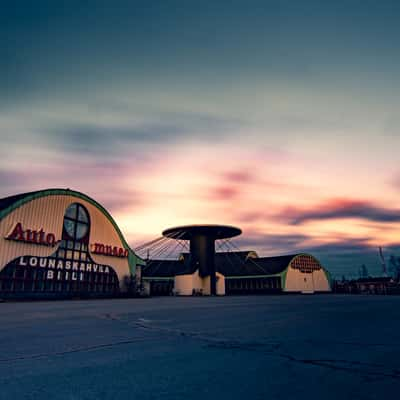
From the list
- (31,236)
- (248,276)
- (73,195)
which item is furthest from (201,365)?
(248,276)

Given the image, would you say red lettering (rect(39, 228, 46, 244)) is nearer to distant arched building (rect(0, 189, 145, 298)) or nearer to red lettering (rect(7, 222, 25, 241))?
distant arched building (rect(0, 189, 145, 298))

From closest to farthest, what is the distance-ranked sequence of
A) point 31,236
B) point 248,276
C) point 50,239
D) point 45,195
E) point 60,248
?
point 31,236
point 50,239
point 45,195
point 60,248
point 248,276

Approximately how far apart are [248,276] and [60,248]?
42.2 m

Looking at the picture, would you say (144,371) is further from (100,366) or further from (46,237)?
(46,237)

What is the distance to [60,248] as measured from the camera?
33.5m

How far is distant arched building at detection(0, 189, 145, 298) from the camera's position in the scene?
29.1 meters

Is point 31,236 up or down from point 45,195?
down

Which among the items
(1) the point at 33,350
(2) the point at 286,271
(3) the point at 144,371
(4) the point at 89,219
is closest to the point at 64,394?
(3) the point at 144,371

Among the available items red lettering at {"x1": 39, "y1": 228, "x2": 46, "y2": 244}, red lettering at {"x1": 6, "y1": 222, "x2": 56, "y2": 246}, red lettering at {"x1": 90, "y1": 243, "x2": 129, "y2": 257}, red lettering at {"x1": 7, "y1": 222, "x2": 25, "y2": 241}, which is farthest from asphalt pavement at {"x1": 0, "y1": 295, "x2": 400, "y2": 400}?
red lettering at {"x1": 90, "y1": 243, "x2": 129, "y2": 257}

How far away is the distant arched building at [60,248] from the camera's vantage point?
29.1 meters

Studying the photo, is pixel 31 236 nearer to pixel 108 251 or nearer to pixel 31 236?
pixel 31 236

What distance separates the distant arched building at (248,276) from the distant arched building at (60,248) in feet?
59.9

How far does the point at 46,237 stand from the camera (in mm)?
31641

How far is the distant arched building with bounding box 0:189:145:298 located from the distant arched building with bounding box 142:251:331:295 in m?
18.3
